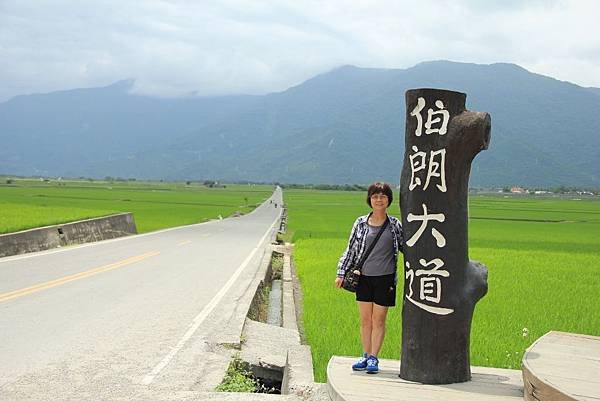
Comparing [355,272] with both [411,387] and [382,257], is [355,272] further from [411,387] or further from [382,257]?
[411,387]

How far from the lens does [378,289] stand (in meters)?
5.36

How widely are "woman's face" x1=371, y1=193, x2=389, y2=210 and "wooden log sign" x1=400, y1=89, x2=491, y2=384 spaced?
27 centimetres

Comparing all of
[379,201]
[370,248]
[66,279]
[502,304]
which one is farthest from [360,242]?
[66,279]

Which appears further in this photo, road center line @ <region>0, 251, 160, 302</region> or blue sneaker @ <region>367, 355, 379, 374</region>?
road center line @ <region>0, 251, 160, 302</region>

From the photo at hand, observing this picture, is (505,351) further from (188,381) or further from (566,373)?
(188,381)

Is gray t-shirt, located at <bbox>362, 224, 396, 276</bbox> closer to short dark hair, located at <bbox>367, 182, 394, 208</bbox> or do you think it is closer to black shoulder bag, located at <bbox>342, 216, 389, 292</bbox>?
black shoulder bag, located at <bbox>342, 216, 389, 292</bbox>

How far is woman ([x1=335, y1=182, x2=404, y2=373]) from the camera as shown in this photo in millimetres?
5344

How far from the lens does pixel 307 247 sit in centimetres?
2258

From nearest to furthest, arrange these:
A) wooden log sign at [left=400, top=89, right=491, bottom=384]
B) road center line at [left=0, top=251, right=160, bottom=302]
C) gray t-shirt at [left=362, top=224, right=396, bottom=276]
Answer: wooden log sign at [left=400, top=89, right=491, bottom=384] → gray t-shirt at [left=362, top=224, right=396, bottom=276] → road center line at [left=0, top=251, right=160, bottom=302]

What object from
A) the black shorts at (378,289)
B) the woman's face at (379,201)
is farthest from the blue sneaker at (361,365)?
the woman's face at (379,201)

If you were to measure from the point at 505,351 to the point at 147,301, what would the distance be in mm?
5184

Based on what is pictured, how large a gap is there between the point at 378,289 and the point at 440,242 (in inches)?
25.8

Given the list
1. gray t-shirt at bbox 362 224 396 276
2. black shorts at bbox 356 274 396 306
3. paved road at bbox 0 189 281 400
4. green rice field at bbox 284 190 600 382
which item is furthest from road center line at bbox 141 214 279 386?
gray t-shirt at bbox 362 224 396 276

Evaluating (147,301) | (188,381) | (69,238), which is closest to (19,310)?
(147,301)
